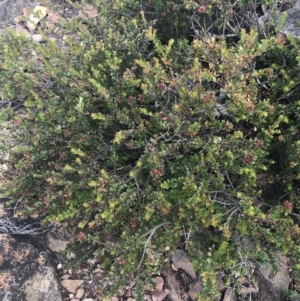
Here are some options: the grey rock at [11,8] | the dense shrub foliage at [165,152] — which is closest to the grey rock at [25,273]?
the dense shrub foliage at [165,152]

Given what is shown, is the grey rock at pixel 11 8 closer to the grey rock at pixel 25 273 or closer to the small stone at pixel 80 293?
the grey rock at pixel 25 273

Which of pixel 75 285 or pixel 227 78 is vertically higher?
pixel 227 78

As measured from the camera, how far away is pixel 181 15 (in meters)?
→ 3.63

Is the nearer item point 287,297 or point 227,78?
point 227,78

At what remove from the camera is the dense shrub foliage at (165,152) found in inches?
107

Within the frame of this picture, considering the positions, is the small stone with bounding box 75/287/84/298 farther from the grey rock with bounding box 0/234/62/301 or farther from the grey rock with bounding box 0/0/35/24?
the grey rock with bounding box 0/0/35/24

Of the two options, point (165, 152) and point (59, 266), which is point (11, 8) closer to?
point (59, 266)

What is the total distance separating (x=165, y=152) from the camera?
275 centimetres

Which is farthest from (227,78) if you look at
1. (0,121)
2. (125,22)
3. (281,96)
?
(0,121)

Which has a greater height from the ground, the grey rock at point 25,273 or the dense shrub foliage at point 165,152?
the dense shrub foliage at point 165,152

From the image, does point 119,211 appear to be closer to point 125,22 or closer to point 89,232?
point 89,232

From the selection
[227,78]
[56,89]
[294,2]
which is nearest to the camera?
[227,78]

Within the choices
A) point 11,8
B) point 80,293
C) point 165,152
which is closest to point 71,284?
point 80,293

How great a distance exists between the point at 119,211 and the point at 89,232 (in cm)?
41
